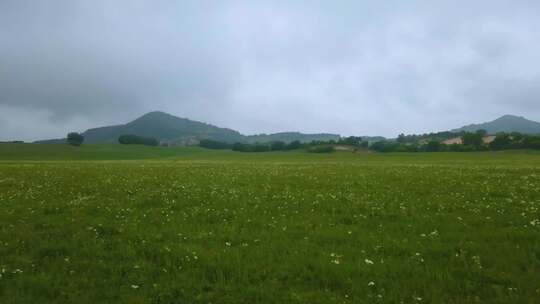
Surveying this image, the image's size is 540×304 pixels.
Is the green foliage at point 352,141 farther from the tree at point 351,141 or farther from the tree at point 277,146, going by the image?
the tree at point 277,146

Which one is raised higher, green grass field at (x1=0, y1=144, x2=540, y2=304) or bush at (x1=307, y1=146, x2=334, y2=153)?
bush at (x1=307, y1=146, x2=334, y2=153)

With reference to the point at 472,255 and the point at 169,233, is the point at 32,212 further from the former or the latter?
the point at 472,255

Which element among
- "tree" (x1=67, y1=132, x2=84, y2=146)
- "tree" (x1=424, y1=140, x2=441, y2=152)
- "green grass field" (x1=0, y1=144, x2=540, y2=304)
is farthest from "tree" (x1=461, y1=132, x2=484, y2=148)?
"tree" (x1=67, y1=132, x2=84, y2=146)

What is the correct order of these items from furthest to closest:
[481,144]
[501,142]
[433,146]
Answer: [433,146]
[481,144]
[501,142]

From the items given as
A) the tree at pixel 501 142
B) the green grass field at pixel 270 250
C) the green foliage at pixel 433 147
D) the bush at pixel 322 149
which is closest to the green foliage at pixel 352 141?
the bush at pixel 322 149

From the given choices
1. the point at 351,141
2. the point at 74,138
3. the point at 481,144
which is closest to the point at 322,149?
the point at 351,141

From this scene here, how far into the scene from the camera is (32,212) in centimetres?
1383

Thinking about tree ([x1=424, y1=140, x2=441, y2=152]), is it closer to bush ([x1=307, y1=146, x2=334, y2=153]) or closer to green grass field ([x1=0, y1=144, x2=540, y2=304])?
bush ([x1=307, y1=146, x2=334, y2=153])

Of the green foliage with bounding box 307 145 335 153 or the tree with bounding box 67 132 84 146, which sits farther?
the tree with bounding box 67 132 84 146

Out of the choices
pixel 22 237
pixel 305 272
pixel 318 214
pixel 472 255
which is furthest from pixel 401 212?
pixel 22 237

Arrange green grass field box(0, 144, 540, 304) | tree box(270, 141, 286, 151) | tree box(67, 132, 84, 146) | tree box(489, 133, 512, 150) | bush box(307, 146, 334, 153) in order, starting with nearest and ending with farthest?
green grass field box(0, 144, 540, 304) < tree box(489, 133, 512, 150) < bush box(307, 146, 334, 153) < tree box(270, 141, 286, 151) < tree box(67, 132, 84, 146)

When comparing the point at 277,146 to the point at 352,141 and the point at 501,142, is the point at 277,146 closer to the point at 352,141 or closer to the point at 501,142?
the point at 352,141

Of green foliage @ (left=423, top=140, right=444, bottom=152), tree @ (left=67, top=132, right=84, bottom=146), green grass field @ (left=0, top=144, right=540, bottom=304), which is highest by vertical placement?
tree @ (left=67, top=132, right=84, bottom=146)

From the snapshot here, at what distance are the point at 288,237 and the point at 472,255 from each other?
4.31 m
